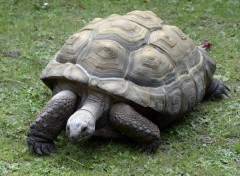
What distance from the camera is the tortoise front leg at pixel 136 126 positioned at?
472 centimetres

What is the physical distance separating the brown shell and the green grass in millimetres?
405

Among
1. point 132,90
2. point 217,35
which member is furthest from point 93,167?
point 217,35

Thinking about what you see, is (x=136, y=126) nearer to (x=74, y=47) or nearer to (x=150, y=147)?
(x=150, y=147)

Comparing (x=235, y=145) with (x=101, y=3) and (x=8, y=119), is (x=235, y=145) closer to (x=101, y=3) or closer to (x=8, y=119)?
(x=8, y=119)

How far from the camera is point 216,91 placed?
19.5 ft

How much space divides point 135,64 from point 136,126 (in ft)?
1.84

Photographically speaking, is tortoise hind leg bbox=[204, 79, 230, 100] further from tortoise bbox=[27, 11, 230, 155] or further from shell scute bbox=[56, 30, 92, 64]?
shell scute bbox=[56, 30, 92, 64]

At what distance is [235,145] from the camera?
16.1ft

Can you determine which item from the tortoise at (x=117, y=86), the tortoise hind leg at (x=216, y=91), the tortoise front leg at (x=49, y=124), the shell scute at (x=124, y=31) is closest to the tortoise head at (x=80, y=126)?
the tortoise at (x=117, y=86)

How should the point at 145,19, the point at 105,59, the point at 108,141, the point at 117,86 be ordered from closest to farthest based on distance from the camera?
the point at 117,86, the point at 105,59, the point at 108,141, the point at 145,19

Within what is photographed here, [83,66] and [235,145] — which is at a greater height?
[83,66]

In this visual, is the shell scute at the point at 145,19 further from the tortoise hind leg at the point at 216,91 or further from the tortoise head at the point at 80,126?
the tortoise head at the point at 80,126

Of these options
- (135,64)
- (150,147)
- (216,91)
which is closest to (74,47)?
(135,64)

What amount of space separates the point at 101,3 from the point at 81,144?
4.40 m
